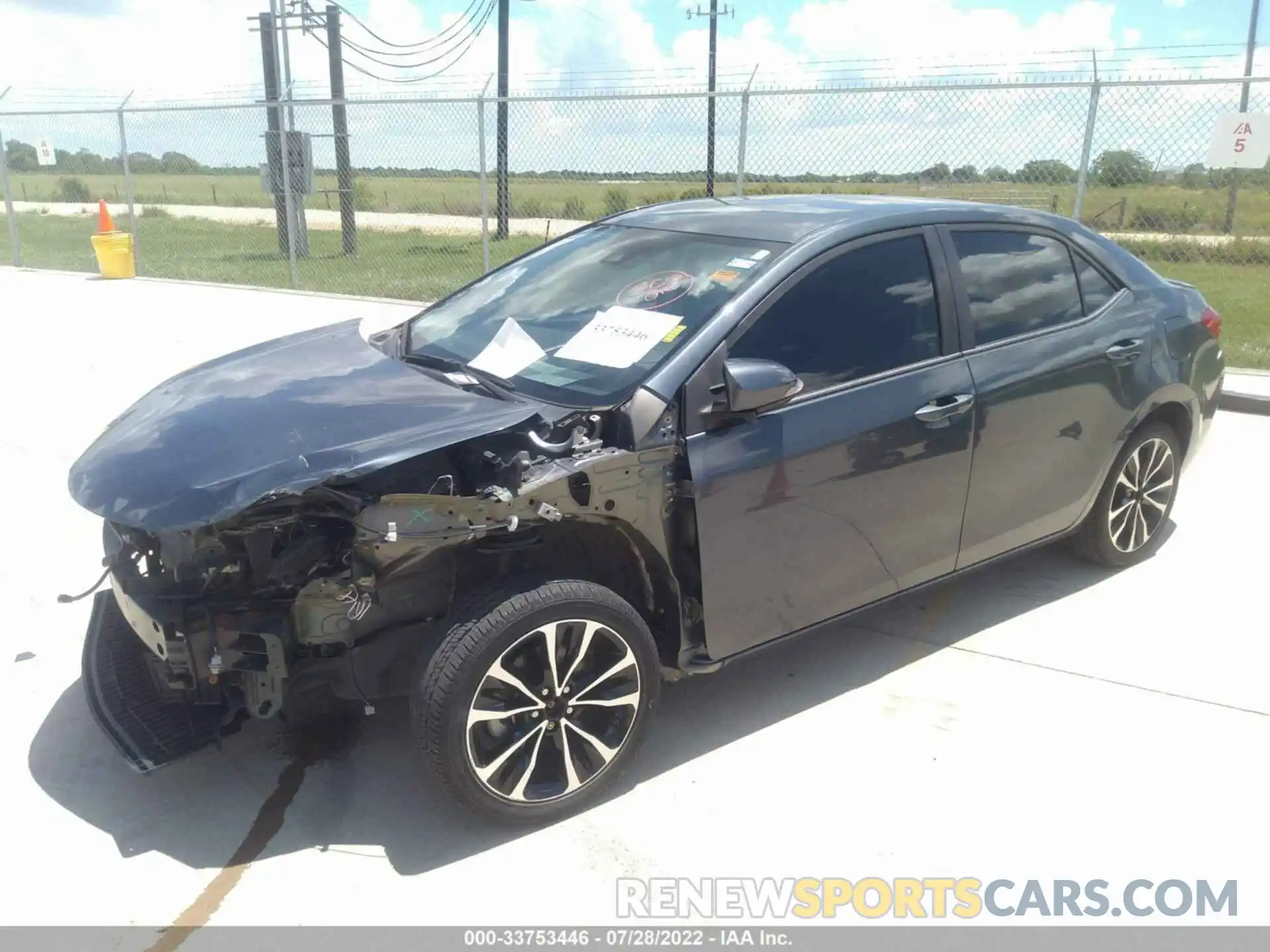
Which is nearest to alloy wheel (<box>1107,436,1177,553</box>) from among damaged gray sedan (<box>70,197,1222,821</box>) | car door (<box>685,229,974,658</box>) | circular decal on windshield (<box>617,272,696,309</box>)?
Result: damaged gray sedan (<box>70,197,1222,821</box>)

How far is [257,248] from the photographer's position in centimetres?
2005

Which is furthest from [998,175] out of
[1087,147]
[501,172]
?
[501,172]

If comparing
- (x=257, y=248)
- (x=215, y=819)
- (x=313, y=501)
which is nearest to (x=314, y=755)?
(x=215, y=819)

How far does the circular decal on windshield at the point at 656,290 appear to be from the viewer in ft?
11.4

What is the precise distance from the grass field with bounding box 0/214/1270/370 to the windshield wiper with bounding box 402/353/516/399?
756 centimetres

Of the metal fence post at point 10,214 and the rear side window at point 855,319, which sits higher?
the rear side window at point 855,319

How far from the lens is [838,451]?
333 centimetres

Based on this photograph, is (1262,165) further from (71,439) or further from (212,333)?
(212,333)

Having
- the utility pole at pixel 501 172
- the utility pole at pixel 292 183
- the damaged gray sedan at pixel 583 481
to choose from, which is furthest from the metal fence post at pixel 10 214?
the damaged gray sedan at pixel 583 481

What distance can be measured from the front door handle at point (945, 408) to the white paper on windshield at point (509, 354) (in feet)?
4.30

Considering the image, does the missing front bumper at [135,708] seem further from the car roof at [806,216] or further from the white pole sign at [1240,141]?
the white pole sign at [1240,141]

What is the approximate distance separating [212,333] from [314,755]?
829 centimetres

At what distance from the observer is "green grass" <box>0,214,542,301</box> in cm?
1428

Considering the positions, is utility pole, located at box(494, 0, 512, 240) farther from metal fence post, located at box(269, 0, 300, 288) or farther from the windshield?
the windshield
